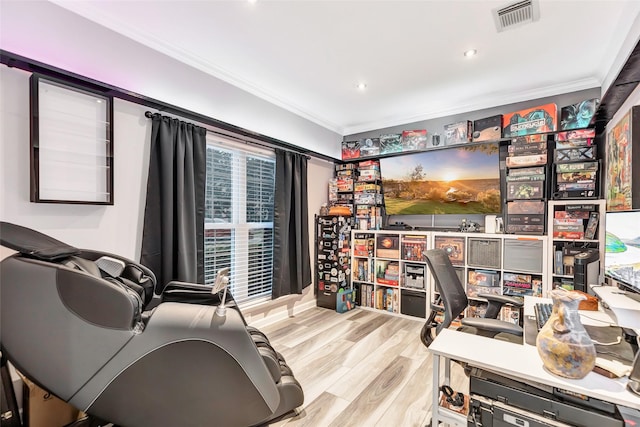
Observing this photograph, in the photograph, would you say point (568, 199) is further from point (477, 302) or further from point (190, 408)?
point (190, 408)

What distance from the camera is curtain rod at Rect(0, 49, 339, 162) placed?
1723 millimetres

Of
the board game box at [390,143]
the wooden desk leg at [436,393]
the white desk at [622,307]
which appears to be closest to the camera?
the wooden desk leg at [436,393]

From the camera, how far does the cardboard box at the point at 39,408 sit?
1.51 meters

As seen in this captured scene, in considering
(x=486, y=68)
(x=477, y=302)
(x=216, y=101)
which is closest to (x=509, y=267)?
(x=477, y=302)

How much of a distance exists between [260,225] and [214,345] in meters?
2.29

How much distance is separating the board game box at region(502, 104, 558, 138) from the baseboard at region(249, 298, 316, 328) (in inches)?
127

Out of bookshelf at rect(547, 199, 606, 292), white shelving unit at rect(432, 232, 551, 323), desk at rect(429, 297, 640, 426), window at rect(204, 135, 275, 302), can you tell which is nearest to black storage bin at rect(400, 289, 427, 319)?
white shelving unit at rect(432, 232, 551, 323)

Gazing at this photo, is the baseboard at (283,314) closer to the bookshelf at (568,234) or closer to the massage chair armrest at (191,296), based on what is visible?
the massage chair armrest at (191,296)

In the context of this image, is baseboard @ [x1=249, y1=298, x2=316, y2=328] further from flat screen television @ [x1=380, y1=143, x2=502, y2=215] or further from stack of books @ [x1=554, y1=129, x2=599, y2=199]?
stack of books @ [x1=554, y1=129, x2=599, y2=199]

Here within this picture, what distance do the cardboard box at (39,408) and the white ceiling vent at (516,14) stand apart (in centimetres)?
360

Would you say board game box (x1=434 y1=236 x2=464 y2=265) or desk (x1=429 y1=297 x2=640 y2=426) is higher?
board game box (x1=434 y1=236 x2=464 y2=265)

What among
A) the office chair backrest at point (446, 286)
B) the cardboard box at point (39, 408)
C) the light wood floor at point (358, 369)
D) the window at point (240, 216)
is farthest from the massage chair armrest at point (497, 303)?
the cardboard box at point (39, 408)

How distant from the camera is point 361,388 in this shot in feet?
7.22

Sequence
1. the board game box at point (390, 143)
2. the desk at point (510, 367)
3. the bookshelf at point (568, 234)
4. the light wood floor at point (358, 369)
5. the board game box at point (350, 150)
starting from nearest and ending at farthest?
the desk at point (510, 367)
the light wood floor at point (358, 369)
the bookshelf at point (568, 234)
the board game box at point (390, 143)
the board game box at point (350, 150)
